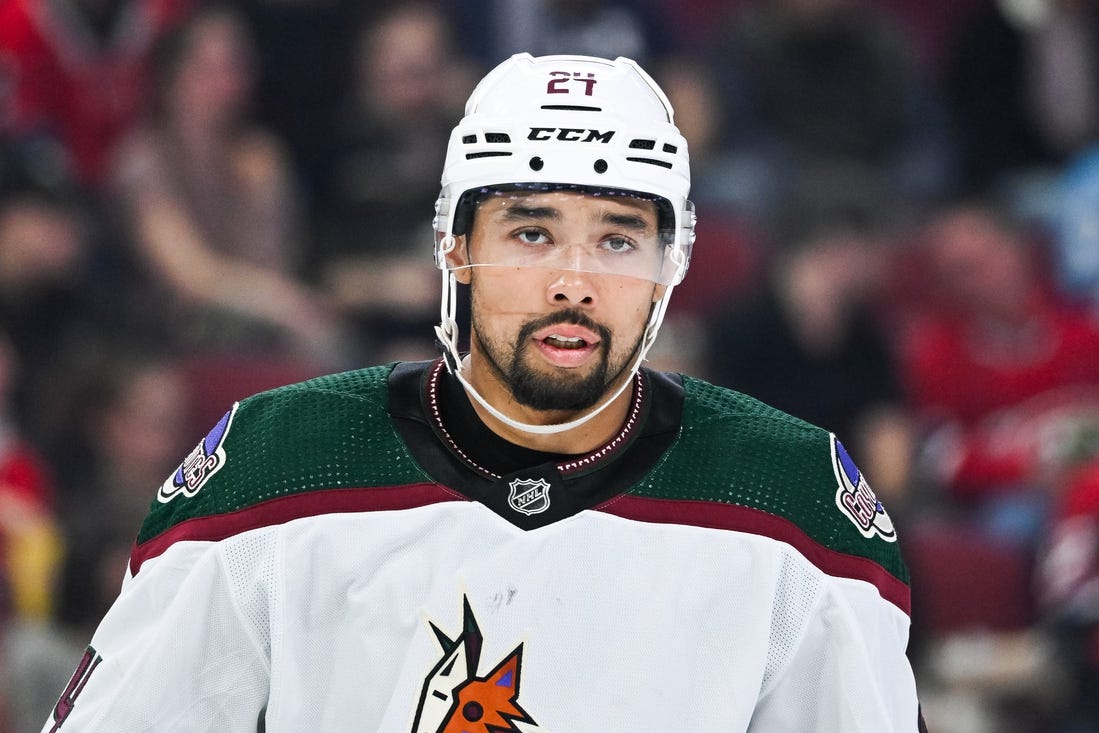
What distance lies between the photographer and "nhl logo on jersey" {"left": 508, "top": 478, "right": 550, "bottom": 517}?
7.02 feet

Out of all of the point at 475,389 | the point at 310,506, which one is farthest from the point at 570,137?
the point at 310,506

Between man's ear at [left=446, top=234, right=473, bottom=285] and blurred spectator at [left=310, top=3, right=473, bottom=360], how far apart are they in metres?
2.48

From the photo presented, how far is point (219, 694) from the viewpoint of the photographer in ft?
6.84

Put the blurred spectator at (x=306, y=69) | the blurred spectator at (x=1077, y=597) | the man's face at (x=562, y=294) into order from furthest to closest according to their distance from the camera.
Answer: the blurred spectator at (x=306, y=69)
the blurred spectator at (x=1077, y=597)
the man's face at (x=562, y=294)

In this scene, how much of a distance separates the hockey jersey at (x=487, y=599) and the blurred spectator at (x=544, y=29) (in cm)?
309

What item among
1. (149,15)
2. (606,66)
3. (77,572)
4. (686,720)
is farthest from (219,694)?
(149,15)

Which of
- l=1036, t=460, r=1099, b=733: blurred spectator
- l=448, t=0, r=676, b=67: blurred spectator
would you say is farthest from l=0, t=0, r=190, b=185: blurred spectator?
l=1036, t=460, r=1099, b=733: blurred spectator

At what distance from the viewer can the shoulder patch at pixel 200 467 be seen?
7.22 ft

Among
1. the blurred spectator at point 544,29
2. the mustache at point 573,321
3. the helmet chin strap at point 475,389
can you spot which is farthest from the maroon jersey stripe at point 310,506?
the blurred spectator at point 544,29

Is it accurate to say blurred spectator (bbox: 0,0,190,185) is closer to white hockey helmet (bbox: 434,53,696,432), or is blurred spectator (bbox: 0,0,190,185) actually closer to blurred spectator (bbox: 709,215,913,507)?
blurred spectator (bbox: 709,215,913,507)

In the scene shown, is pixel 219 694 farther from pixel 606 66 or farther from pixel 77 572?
pixel 77 572

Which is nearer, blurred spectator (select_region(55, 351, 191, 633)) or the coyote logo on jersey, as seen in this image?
the coyote logo on jersey

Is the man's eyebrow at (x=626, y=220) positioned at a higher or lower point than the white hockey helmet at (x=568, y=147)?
lower

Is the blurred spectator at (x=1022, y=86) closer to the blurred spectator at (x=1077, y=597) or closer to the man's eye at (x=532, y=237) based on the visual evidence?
the blurred spectator at (x=1077, y=597)
